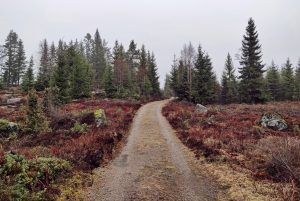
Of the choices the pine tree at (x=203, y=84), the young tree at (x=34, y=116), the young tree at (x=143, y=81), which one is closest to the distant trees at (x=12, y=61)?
the young tree at (x=143, y=81)

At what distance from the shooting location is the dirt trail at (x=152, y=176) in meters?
9.55

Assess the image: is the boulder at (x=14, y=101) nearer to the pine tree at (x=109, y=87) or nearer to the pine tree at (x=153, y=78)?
the pine tree at (x=109, y=87)

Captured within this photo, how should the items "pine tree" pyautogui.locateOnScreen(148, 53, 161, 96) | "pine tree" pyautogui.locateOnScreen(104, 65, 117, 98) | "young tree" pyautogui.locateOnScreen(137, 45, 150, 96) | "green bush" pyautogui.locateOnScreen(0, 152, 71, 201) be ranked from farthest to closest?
A: "pine tree" pyautogui.locateOnScreen(148, 53, 161, 96) < "young tree" pyautogui.locateOnScreen(137, 45, 150, 96) < "pine tree" pyautogui.locateOnScreen(104, 65, 117, 98) < "green bush" pyautogui.locateOnScreen(0, 152, 71, 201)

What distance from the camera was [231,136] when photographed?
60.0ft

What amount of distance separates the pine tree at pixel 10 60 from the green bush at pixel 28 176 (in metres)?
76.4

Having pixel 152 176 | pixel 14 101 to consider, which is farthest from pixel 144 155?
pixel 14 101

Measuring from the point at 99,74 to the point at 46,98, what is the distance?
175 ft

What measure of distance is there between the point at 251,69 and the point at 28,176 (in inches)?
1892

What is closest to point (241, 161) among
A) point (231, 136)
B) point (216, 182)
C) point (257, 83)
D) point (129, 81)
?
point (216, 182)

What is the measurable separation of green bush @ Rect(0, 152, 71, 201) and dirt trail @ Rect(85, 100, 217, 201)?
141cm

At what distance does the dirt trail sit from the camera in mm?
9547

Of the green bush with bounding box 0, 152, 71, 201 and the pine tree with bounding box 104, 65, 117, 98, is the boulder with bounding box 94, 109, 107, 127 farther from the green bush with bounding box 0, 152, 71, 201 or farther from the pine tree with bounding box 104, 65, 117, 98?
the pine tree with bounding box 104, 65, 117, 98

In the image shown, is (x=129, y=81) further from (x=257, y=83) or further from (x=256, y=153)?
(x=256, y=153)

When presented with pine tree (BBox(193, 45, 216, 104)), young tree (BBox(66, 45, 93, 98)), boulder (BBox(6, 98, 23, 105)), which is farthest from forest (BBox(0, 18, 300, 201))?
pine tree (BBox(193, 45, 216, 104))
